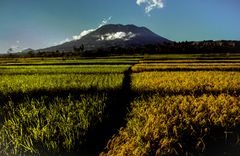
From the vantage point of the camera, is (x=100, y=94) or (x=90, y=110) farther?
(x=100, y=94)

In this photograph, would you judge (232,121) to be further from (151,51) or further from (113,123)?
(151,51)

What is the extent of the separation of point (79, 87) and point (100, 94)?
1.62m

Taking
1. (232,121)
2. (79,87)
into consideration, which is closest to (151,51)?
(79,87)

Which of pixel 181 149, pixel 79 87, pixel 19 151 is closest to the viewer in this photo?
pixel 181 149

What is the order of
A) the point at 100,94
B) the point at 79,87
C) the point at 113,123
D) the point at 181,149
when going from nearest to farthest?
the point at 181,149 → the point at 113,123 → the point at 100,94 → the point at 79,87

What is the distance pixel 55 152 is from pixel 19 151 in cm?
75

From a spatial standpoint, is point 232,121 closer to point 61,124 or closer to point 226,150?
point 226,150

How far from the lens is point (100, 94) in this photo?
1249 cm

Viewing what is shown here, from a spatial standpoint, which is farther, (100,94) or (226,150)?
(100,94)

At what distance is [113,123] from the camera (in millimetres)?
8883

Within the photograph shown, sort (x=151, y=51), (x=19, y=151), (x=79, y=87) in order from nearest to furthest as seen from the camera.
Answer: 1. (x=19, y=151)
2. (x=79, y=87)
3. (x=151, y=51)

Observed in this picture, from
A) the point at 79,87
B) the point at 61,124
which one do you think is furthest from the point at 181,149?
the point at 79,87

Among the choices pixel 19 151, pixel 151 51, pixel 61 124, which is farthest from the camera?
pixel 151 51

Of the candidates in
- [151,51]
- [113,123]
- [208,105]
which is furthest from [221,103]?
[151,51]
